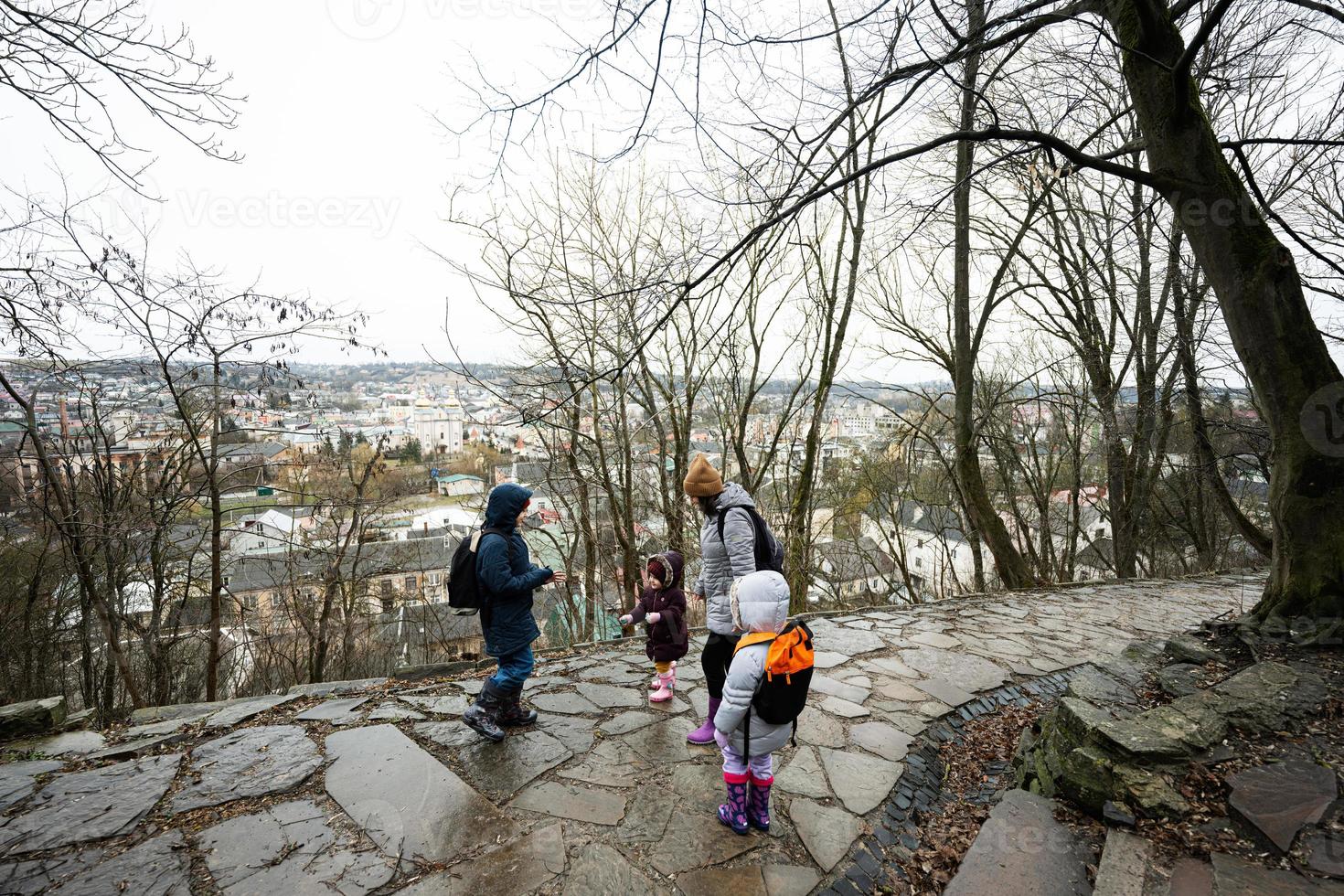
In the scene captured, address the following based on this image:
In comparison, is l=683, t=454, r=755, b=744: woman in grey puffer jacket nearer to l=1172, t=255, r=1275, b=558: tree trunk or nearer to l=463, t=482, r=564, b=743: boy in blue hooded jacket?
l=463, t=482, r=564, b=743: boy in blue hooded jacket

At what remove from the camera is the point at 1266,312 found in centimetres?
364

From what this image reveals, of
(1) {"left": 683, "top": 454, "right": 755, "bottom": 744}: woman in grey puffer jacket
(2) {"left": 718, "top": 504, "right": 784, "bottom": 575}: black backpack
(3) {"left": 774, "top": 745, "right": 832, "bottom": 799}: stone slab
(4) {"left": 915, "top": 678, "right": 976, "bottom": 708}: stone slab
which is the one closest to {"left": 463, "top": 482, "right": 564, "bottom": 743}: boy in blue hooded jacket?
(1) {"left": 683, "top": 454, "right": 755, "bottom": 744}: woman in grey puffer jacket

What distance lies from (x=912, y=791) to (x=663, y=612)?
1627 mm

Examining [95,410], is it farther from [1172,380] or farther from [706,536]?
[1172,380]

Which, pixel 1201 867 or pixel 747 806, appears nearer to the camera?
pixel 1201 867

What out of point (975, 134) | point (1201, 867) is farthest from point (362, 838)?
point (975, 134)

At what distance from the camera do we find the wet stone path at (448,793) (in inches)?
86.4

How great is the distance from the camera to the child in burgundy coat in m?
3.49

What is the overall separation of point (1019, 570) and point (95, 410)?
12684 mm

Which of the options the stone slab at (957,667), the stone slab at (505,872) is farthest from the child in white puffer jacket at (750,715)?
the stone slab at (957,667)

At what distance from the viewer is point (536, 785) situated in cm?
280

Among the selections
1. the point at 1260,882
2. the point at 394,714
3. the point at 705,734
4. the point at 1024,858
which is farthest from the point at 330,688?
the point at 1260,882

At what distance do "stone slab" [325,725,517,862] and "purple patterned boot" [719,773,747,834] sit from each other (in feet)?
3.12

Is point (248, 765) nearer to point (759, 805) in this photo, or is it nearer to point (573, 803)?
point (573, 803)
